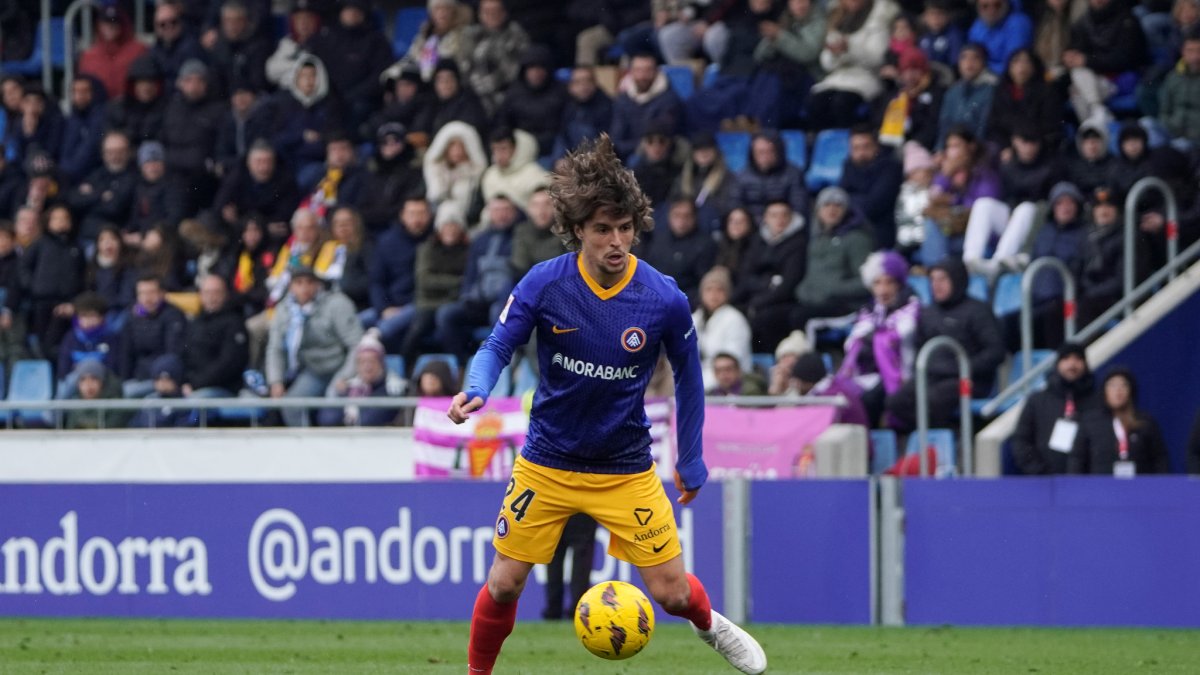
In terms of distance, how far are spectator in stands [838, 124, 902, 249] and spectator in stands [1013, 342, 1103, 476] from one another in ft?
9.60

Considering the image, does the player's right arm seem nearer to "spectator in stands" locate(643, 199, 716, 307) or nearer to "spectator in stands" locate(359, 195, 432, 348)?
"spectator in stands" locate(643, 199, 716, 307)

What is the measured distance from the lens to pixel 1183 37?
1695 cm

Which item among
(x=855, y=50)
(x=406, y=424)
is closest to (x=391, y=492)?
(x=406, y=424)

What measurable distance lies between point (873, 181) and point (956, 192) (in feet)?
2.44

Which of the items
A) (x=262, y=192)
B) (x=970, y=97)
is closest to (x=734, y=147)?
(x=970, y=97)

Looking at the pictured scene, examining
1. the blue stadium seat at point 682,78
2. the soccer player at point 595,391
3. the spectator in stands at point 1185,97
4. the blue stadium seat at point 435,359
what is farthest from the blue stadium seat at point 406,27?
the soccer player at point 595,391

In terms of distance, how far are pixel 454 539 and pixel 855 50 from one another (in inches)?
252

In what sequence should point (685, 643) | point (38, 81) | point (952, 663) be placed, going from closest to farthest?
point (952, 663), point (685, 643), point (38, 81)

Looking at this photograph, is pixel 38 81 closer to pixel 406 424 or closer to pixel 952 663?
pixel 406 424

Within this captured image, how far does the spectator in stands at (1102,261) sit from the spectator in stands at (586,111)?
4.65 m

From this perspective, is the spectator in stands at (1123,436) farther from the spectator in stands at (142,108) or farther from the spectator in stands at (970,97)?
the spectator in stands at (142,108)

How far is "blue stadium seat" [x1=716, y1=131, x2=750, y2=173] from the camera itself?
60.6 feet

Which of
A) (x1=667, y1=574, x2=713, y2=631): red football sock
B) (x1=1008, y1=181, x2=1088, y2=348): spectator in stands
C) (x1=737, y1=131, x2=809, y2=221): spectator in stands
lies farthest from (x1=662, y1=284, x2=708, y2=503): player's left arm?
(x1=737, y1=131, x2=809, y2=221): spectator in stands

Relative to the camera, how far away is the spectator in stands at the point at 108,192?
20.0m
